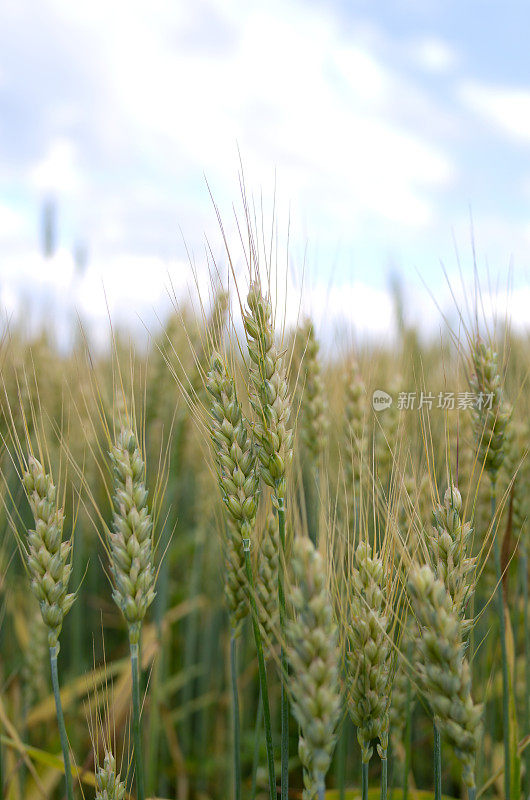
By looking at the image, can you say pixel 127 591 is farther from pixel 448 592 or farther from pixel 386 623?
pixel 448 592

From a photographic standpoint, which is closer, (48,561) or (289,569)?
(48,561)

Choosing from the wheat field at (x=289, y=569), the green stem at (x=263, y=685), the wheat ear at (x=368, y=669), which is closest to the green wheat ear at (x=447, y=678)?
the wheat field at (x=289, y=569)

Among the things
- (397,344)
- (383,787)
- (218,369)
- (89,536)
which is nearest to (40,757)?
(383,787)

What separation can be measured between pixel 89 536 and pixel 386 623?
2.71m

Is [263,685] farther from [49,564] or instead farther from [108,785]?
[49,564]

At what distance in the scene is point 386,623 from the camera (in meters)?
1.26

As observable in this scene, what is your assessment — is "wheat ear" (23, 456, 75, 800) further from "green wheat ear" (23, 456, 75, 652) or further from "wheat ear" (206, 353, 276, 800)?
"wheat ear" (206, 353, 276, 800)

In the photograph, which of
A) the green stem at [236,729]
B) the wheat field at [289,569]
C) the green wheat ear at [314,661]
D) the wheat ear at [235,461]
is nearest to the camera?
the green wheat ear at [314,661]

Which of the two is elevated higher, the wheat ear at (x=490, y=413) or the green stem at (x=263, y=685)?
the wheat ear at (x=490, y=413)

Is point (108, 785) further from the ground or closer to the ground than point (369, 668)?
closer to the ground

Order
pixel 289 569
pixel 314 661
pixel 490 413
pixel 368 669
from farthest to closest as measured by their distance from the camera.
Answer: pixel 490 413 → pixel 289 569 → pixel 368 669 → pixel 314 661

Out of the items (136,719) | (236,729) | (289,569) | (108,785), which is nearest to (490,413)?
(289,569)

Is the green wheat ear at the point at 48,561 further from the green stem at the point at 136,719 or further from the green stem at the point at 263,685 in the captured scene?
the green stem at the point at 263,685

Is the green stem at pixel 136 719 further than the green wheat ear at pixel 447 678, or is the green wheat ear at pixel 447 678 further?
the green stem at pixel 136 719
